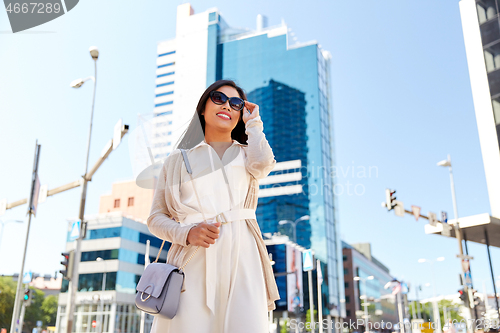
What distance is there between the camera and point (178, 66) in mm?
87875

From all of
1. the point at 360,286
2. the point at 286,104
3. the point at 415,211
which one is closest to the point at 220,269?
the point at 415,211

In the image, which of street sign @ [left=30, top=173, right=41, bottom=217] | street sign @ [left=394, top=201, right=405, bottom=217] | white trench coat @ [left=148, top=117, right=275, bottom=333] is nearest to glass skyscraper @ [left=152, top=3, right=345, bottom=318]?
street sign @ [left=394, top=201, right=405, bottom=217]

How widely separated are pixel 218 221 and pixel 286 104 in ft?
257

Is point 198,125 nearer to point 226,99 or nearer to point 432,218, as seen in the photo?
point 226,99

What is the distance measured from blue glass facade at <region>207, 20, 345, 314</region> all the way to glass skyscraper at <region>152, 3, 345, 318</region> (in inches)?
6.5

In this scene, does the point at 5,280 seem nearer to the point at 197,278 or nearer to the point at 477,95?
the point at 477,95

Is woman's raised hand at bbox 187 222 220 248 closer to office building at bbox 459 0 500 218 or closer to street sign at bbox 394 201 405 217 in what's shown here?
street sign at bbox 394 201 405 217

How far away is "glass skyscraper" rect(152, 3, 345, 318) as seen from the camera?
238 ft

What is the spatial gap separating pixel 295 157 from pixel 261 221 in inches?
509

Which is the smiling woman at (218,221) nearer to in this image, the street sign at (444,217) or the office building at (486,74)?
the street sign at (444,217)

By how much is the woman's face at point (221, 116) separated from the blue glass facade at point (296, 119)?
6983cm

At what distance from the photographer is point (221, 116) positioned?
2.35 metres

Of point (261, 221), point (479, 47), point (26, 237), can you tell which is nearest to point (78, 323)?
point (261, 221)

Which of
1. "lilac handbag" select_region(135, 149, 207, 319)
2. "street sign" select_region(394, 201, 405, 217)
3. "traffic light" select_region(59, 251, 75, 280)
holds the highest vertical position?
"street sign" select_region(394, 201, 405, 217)
